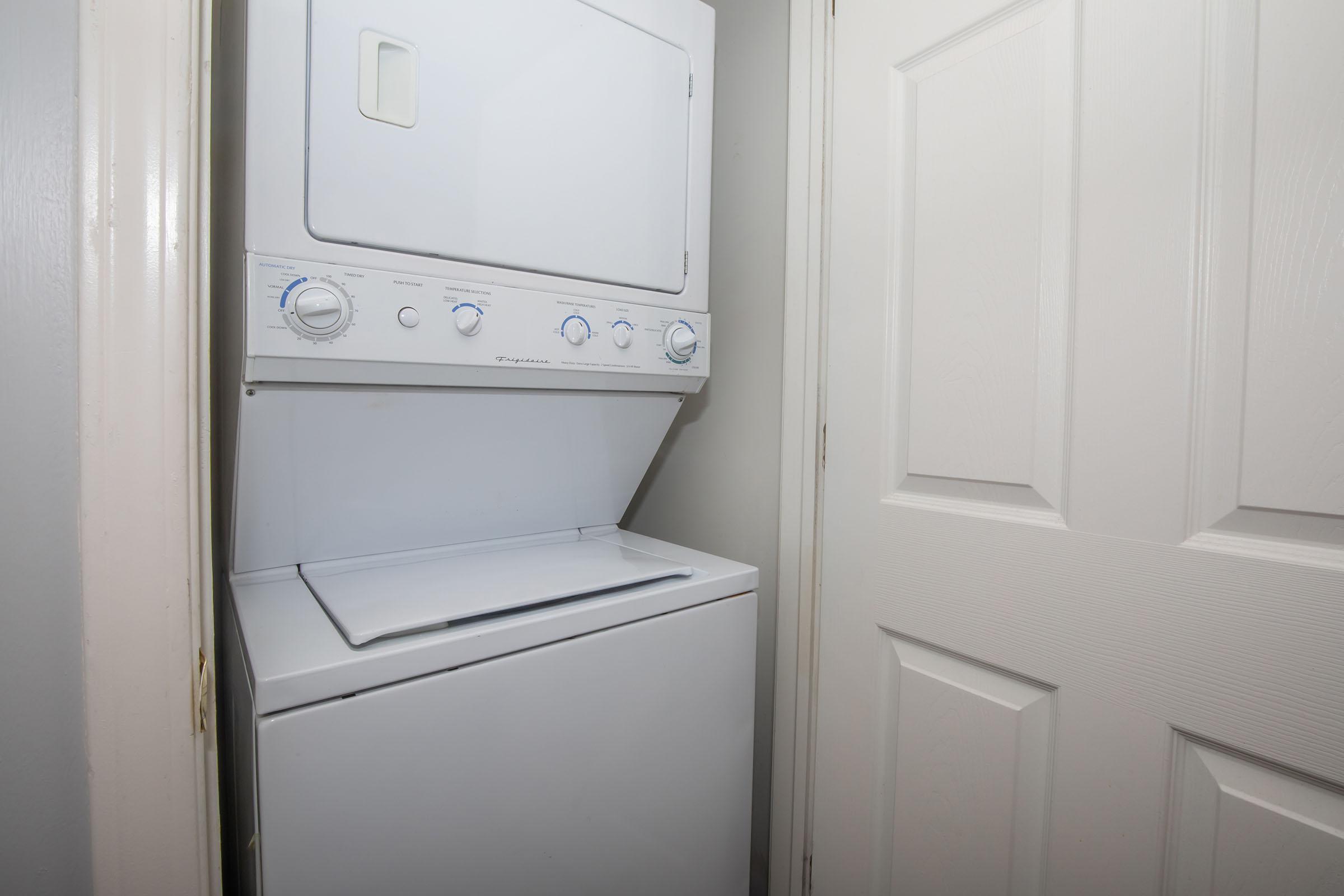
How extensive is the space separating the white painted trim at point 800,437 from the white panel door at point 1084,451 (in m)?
0.04

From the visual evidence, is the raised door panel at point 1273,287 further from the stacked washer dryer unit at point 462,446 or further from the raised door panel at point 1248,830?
the stacked washer dryer unit at point 462,446

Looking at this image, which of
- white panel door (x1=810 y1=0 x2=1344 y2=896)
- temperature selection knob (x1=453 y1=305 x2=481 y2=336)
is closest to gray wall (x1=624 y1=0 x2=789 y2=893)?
white panel door (x1=810 y1=0 x2=1344 y2=896)

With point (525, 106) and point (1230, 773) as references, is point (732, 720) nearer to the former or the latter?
point (1230, 773)

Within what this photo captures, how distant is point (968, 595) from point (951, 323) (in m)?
0.48

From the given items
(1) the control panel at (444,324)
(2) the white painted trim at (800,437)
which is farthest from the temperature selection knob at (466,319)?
(2) the white painted trim at (800,437)

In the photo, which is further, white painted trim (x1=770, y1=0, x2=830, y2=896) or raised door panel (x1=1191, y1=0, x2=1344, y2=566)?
white painted trim (x1=770, y1=0, x2=830, y2=896)

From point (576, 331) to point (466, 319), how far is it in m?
0.20

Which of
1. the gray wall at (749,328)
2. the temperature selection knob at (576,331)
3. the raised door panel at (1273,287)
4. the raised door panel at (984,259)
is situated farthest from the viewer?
the gray wall at (749,328)

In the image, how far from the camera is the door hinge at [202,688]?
1.82 ft

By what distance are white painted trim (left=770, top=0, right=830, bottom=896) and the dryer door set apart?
262 millimetres

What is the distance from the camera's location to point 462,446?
1.16 m

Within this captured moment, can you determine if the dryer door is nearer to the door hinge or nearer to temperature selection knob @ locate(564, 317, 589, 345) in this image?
temperature selection knob @ locate(564, 317, 589, 345)

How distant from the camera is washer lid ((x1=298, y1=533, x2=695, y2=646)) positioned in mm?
896

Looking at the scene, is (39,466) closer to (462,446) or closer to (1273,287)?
(462,446)
